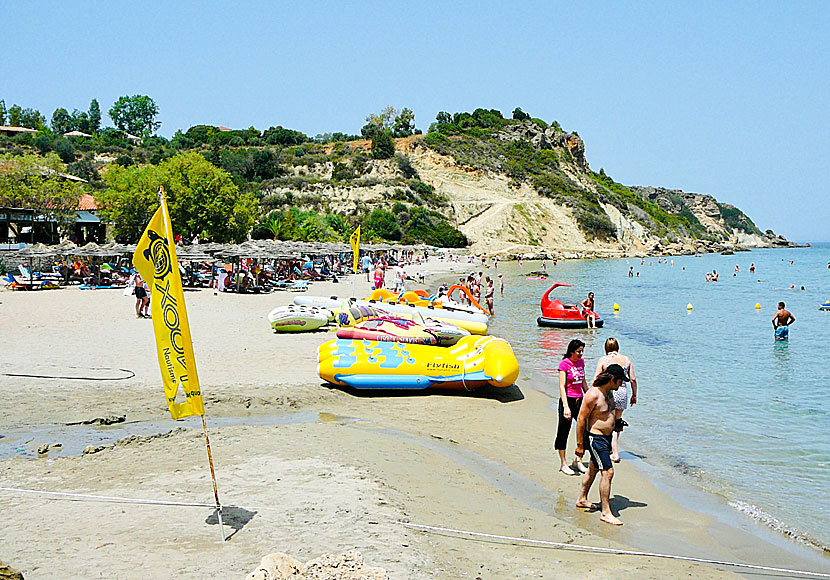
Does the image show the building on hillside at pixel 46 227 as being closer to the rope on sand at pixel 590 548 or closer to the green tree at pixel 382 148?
the rope on sand at pixel 590 548

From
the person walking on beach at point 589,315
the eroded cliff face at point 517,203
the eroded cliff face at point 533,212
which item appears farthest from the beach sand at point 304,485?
Result: the eroded cliff face at point 533,212

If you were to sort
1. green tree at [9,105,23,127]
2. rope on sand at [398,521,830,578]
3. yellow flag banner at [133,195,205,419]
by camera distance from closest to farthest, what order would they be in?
1. yellow flag banner at [133,195,205,419]
2. rope on sand at [398,521,830,578]
3. green tree at [9,105,23,127]

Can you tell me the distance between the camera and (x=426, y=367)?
445 inches

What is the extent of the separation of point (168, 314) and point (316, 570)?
2.59 metres

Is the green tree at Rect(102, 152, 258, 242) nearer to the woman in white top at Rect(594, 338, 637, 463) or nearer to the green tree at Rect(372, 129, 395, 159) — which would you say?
the woman in white top at Rect(594, 338, 637, 463)

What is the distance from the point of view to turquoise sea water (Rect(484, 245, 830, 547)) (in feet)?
26.7

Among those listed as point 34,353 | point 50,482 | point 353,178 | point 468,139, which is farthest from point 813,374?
point 468,139

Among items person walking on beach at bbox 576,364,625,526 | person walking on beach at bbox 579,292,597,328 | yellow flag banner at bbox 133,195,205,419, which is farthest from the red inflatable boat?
yellow flag banner at bbox 133,195,205,419

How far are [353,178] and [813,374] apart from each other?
8052 cm

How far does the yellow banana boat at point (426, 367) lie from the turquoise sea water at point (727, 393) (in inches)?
86.3

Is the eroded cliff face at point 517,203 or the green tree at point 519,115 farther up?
the green tree at point 519,115

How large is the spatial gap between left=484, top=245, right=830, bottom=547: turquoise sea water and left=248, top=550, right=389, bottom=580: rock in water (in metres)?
4.88

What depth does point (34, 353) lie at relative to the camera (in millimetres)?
13359

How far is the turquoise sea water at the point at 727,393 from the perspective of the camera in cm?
813
